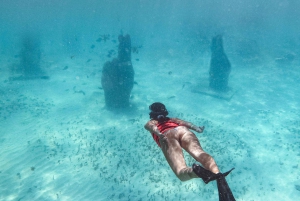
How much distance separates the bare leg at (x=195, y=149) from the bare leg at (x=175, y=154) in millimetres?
135

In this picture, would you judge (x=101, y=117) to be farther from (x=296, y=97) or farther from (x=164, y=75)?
(x=296, y=97)

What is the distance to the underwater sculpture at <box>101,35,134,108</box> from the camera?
55.2ft

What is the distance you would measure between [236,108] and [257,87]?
7.39 m

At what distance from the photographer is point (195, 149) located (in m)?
3.98

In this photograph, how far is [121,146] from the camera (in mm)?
12477

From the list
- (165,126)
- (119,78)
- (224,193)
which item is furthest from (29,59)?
(224,193)

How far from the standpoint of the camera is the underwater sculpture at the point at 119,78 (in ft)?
55.2

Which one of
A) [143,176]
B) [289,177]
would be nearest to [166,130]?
[143,176]

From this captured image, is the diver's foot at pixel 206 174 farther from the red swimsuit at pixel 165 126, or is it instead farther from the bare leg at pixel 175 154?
the red swimsuit at pixel 165 126

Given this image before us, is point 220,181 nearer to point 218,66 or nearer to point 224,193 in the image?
point 224,193

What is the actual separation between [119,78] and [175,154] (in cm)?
1353

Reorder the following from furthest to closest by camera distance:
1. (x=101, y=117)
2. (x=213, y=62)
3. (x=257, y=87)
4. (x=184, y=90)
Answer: (x=257, y=87)
(x=184, y=90)
(x=213, y=62)
(x=101, y=117)

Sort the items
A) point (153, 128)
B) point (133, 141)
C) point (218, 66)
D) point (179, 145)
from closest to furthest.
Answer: point (179, 145) < point (153, 128) < point (133, 141) < point (218, 66)

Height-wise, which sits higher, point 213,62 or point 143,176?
point 213,62
